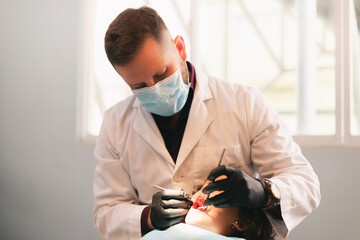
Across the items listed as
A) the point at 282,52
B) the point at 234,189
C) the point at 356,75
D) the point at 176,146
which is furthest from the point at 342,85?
the point at 234,189

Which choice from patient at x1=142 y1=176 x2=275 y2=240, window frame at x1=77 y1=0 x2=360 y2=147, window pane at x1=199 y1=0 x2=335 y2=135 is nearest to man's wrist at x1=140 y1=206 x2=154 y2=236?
patient at x1=142 y1=176 x2=275 y2=240

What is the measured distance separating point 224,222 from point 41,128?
2303 millimetres

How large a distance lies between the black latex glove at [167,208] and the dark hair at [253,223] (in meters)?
0.26

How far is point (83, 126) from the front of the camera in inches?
128

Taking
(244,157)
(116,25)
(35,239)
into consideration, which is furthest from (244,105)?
(35,239)

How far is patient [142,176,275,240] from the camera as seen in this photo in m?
1.57

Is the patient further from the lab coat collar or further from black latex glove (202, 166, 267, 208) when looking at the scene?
the lab coat collar

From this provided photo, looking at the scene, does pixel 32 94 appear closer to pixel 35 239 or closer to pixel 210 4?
pixel 35 239

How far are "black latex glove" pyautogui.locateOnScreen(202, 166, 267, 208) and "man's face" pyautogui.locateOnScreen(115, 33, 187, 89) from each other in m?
0.49

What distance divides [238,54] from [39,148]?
1939 mm

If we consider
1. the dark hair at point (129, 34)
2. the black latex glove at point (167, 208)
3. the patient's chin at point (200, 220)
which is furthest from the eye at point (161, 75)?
the patient's chin at point (200, 220)

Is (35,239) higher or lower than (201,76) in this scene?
lower

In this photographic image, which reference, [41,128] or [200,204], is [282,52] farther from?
[41,128]

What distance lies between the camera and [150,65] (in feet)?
5.38
